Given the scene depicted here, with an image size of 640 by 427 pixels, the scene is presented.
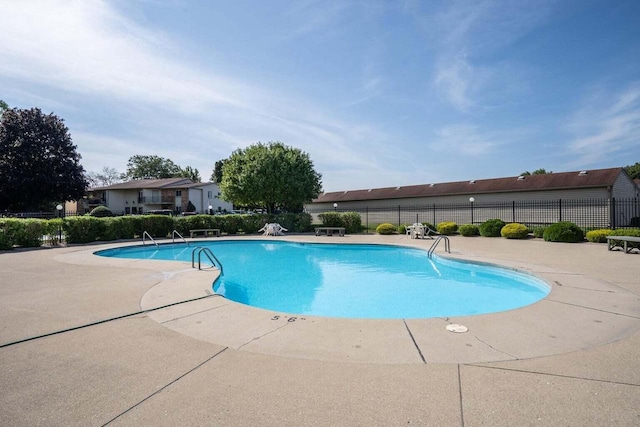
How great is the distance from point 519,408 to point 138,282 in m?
7.35

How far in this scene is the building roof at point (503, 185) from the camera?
22828mm

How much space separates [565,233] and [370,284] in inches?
486

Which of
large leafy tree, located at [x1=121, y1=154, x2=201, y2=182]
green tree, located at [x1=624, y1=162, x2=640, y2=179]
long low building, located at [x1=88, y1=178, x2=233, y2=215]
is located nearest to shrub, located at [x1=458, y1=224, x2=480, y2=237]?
long low building, located at [x1=88, y1=178, x2=233, y2=215]

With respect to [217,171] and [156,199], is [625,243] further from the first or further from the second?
[217,171]

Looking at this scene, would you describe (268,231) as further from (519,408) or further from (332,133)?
(519,408)

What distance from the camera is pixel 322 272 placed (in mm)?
11133

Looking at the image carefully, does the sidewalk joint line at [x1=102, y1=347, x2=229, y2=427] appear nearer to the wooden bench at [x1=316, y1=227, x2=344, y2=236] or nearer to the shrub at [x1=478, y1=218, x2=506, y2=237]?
the wooden bench at [x1=316, y1=227, x2=344, y2=236]

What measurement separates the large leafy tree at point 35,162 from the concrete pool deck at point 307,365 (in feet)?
106

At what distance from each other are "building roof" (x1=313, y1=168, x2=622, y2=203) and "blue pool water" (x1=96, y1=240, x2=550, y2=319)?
15959mm

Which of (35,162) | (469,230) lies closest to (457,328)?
(469,230)

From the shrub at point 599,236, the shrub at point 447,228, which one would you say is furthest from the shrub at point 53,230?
the shrub at point 599,236

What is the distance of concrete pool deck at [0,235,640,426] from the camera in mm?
2396

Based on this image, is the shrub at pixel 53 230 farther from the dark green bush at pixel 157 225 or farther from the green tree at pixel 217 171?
the green tree at pixel 217 171

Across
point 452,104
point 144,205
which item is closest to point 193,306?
point 452,104
